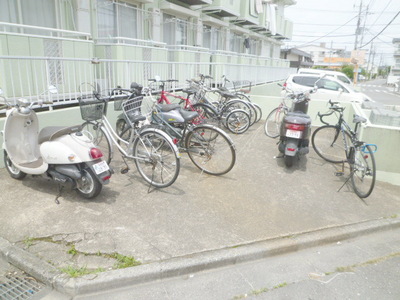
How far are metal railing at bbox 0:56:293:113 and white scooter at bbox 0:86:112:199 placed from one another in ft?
3.66

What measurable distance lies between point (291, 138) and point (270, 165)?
0.62 m

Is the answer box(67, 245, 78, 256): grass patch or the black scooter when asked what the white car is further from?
box(67, 245, 78, 256): grass patch

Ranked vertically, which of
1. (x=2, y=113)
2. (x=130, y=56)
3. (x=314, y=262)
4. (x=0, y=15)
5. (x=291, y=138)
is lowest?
(x=314, y=262)

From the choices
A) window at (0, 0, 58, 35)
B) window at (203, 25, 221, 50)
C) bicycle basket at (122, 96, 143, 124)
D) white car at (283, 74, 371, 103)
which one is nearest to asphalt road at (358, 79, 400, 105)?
window at (203, 25, 221, 50)

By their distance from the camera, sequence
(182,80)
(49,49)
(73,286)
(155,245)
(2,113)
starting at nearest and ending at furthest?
(73,286), (155,245), (2,113), (49,49), (182,80)

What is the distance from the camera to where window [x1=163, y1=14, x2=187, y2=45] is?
38.1 feet

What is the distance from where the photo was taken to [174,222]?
10.9ft

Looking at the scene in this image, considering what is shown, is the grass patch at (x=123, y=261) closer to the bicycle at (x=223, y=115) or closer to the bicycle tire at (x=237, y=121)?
the bicycle at (x=223, y=115)

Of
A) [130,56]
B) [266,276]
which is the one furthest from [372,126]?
[130,56]

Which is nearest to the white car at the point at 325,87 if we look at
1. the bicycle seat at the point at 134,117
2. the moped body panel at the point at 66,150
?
the bicycle seat at the point at 134,117

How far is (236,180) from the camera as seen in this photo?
15.1ft

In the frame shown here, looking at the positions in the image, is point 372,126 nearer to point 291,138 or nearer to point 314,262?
point 291,138

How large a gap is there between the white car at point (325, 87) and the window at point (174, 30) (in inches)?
193

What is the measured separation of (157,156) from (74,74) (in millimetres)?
2965
